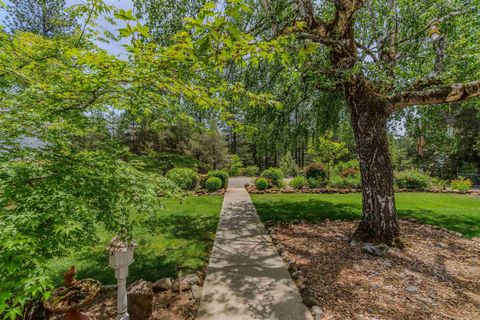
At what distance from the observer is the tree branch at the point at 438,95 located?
11.7ft

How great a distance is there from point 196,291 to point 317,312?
4.68 feet

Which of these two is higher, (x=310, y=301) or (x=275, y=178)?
(x=275, y=178)

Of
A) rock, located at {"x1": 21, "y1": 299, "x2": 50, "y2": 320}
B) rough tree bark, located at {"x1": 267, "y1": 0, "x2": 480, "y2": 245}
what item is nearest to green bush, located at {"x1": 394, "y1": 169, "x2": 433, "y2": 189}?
Result: rough tree bark, located at {"x1": 267, "y1": 0, "x2": 480, "y2": 245}

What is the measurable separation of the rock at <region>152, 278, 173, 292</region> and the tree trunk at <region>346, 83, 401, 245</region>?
347 centimetres

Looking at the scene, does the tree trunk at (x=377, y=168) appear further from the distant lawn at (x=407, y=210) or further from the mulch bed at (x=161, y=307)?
the mulch bed at (x=161, y=307)

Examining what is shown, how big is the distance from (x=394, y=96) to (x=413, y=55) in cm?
186

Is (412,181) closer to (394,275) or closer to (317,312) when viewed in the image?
(394,275)

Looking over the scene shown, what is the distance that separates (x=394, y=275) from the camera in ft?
11.0

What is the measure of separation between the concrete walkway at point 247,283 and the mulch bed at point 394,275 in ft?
1.09

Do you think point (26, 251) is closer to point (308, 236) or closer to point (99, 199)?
point (99, 199)

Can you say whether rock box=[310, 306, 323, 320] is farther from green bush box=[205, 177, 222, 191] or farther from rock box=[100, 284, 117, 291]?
green bush box=[205, 177, 222, 191]

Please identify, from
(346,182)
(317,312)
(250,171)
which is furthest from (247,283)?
(250,171)

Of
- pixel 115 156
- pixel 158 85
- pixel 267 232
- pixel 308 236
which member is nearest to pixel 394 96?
pixel 308 236

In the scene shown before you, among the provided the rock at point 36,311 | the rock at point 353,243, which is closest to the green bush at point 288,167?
the rock at point 353,243
